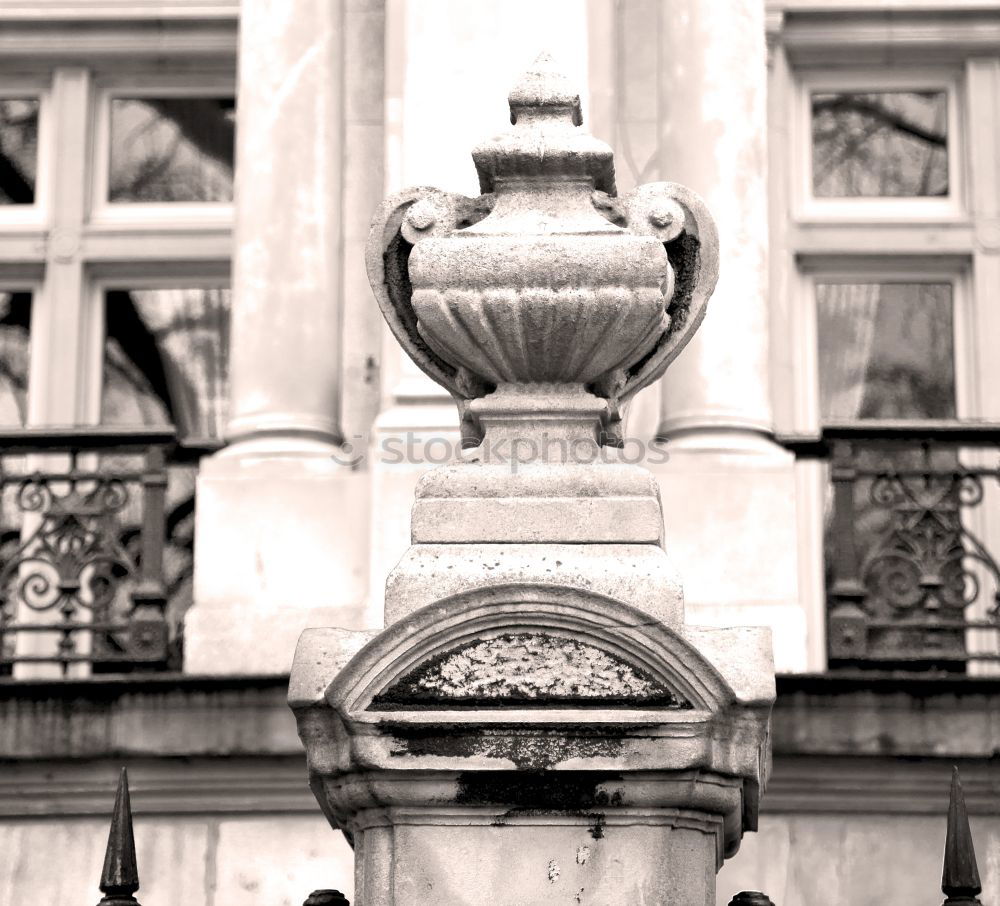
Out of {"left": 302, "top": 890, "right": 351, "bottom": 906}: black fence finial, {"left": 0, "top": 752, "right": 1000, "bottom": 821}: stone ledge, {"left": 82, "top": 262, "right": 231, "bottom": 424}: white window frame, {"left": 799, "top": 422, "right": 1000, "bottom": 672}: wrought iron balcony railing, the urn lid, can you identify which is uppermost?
{"left": 82, "top": 262, "right": 231, "bottom": 424}: white window frame

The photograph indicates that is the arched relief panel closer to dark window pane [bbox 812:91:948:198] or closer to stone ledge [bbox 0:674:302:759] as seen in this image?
stone ledge [bbox 0:674:302:759]

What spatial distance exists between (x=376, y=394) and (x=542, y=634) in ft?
21.7

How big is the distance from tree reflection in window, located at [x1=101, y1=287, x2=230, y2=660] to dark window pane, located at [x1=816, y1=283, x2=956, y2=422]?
3299 mm

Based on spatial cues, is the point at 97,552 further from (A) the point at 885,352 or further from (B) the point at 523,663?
(B) the point at 523,663

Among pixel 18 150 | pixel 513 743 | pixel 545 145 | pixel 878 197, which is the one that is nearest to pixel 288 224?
pixel 18 150

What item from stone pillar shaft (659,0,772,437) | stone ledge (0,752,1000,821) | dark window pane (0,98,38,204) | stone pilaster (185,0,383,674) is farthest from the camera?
dark window pane (0,98,38,204)

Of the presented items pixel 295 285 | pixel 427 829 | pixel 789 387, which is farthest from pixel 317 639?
pixel 789 387

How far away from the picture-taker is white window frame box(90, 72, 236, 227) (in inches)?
540

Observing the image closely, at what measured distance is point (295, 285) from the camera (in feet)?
39.8

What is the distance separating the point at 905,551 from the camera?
11.2 m

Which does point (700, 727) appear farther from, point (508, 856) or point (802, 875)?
point (802, 875)

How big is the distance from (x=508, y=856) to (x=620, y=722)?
0.42 metres

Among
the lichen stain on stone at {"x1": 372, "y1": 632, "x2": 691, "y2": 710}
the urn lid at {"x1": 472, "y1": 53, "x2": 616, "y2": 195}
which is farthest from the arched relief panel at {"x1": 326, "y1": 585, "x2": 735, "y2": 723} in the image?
the urn lid at {"x1": 472, "y1": 53, "x2": 616, "y2": 195}

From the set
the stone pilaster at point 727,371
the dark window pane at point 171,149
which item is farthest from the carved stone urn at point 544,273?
the dark window pane at point 171,149
